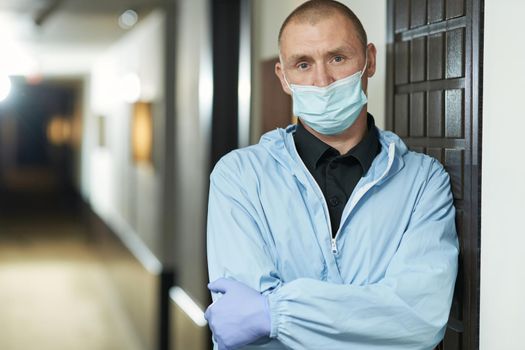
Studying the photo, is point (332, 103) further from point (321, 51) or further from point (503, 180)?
point (503, 180)

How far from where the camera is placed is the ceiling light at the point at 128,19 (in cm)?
596

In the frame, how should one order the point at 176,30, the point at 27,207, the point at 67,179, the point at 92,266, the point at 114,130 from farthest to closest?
the point at 67,179 < the point at 27,207 < the point at 92,266 < the point at 114,130 < the point at 176,30

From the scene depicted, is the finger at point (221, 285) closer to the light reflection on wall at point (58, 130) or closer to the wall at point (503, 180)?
the wall at point (503, 180)

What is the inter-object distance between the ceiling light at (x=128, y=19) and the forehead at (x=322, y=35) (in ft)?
15.1

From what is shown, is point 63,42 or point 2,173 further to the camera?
point 2,173

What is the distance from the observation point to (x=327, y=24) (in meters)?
1.44

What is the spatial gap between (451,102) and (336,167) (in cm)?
34

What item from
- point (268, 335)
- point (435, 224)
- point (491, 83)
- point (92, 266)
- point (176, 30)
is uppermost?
point (176, 30)

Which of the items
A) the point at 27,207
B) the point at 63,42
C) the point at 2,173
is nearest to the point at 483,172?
the point at 63,42

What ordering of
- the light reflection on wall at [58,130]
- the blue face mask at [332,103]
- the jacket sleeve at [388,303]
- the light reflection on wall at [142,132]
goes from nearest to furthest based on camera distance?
the jacket sleeve at [388,303] → the blue face mask at [332,103] → the light reflection on wall at [142,132] → the light reflection on wall at [58,130]

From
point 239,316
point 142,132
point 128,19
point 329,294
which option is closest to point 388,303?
point 329,294

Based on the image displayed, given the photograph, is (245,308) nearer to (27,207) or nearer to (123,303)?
(123,303)

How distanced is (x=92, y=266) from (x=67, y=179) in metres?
8.85

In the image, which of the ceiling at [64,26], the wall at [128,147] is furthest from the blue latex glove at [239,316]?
the ceiling at [64,26]
